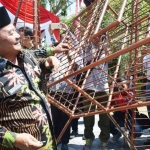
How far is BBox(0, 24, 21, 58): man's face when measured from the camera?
5.14 ft

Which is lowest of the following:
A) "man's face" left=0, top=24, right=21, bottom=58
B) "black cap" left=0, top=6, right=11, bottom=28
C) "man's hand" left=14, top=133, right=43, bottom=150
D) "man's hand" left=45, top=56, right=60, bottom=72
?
"man's hand" left=14, top=133, right=43, bottom=150

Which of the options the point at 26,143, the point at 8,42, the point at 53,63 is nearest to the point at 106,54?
the point at 53,63

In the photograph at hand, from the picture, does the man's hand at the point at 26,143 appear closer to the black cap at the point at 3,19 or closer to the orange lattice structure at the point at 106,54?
the black cap at the point at 3,19

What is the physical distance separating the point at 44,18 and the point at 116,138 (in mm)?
4308

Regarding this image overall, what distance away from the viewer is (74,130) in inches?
179

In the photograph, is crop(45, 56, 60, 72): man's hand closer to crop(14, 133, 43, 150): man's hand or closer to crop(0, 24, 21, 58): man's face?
crop(0, 24, 21, 58): man's face

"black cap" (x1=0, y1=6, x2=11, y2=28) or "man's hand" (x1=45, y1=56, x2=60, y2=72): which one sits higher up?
"black cap" (x1=0, y1=6, x2=11, y2=28)

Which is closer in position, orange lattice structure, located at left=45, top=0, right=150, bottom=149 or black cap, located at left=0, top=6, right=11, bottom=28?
black cap, located at left=0, top=6, right=11, bottom=28

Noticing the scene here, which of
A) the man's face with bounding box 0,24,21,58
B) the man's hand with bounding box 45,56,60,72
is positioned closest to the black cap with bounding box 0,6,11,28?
the man's face with bounding box 0,24,21,58

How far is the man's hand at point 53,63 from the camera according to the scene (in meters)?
1.66

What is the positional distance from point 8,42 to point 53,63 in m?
0.27

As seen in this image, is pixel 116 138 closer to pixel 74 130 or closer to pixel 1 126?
pixel 74 130

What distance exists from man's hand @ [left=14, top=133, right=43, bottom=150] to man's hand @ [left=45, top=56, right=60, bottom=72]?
426 mm

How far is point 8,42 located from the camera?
1567 millimetres
